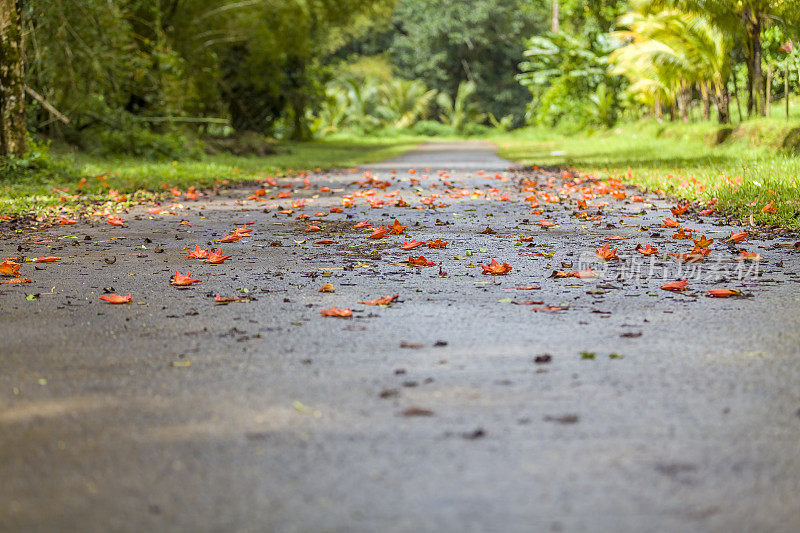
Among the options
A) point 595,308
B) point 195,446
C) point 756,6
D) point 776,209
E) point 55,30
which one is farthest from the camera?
point 756,6

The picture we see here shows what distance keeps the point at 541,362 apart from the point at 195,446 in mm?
1367

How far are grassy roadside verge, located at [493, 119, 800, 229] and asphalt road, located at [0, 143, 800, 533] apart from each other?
2.83m

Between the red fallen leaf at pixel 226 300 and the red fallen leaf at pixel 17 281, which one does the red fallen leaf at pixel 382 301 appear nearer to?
the red fallen leaf at pixel 226 300

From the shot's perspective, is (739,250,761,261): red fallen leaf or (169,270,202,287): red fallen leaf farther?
(739,250,761,261): red fallen leaf

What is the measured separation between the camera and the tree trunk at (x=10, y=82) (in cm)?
1231

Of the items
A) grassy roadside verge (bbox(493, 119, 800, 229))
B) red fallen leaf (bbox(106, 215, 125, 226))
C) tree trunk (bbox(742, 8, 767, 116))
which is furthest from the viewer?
tree trunk (bbox(742, 8, 767, 116))

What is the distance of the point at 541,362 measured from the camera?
327 cm

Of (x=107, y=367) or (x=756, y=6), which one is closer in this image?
(x=107, y=367)

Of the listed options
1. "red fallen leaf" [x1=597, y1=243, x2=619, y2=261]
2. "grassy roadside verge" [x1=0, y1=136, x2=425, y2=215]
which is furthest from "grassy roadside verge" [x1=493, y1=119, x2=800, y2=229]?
"grassy roadside verge" [x1=0, y1=136, x2=425, y2=215]

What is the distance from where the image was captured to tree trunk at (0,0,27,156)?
40.4 feet

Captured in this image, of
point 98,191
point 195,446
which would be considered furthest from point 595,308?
point 98,191

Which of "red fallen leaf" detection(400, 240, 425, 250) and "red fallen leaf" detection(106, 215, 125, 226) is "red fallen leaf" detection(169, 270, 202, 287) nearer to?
"red fallen leaf" detection(400, 240, 425, 250)

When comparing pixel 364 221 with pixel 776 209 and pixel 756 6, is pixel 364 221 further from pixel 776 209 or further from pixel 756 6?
pixel 756 6

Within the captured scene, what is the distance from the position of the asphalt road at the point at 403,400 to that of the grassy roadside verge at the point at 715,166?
9.28 ft
